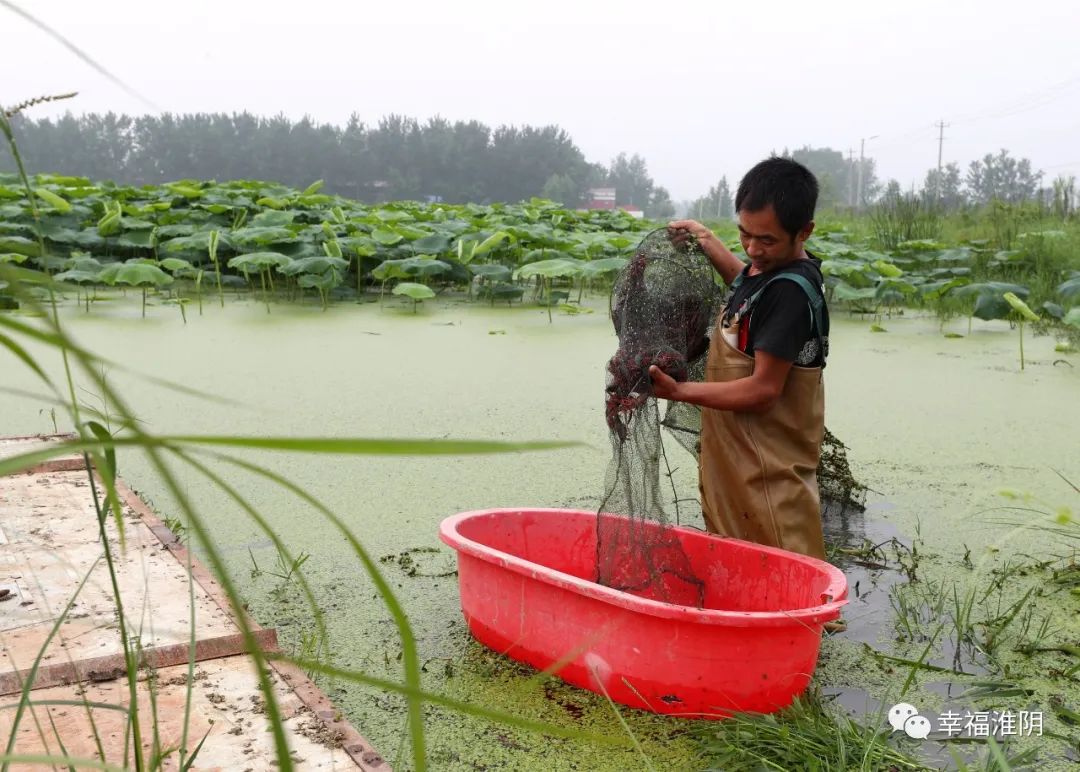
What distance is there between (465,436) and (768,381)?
4.16ft

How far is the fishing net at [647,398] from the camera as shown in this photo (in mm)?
1637

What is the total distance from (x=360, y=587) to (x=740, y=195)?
0.89 meters

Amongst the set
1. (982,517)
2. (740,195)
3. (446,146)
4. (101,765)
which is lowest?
(982,517)

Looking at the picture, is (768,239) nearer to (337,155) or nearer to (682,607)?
(682,607)

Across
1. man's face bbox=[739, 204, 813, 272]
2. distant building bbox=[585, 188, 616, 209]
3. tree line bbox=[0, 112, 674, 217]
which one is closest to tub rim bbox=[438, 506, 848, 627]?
man's face bbox=[739, 204, 813, 272]

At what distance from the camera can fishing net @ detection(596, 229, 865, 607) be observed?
1.64m

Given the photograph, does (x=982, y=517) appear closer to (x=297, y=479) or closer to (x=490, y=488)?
(x=490, y=488)

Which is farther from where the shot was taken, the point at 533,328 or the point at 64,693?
the point at 533,328

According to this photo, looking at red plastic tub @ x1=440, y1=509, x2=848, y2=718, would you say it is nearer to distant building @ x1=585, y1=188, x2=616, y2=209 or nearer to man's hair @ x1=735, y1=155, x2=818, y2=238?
man's hair @ x1=735, y1=155, x2=818, y2=238

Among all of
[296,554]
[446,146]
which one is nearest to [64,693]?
[296,554]

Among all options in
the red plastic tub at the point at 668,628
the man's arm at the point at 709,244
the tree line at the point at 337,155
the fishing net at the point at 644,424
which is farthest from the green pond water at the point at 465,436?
the tree line at the point at 337,155

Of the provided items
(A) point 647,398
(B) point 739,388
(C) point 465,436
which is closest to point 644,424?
(A) point 647,398

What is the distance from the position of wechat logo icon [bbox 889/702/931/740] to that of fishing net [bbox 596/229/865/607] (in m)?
0.39

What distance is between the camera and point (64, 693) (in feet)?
3.75
